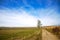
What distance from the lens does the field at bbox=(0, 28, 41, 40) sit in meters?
2.04

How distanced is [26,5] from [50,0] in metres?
0.47

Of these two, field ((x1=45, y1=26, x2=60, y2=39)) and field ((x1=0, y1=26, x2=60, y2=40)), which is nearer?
field ((x1=0, y1=26, x2=60, y2=40))

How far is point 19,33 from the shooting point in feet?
6.84

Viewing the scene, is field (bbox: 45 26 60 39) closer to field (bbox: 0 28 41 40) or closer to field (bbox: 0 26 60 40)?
Result: field (bbox: 0 26 60 40)

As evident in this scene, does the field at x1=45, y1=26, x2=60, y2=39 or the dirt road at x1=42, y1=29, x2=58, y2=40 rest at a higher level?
the field at x1=45, y1=26, x2=60, y2=39

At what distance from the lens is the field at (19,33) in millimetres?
2043

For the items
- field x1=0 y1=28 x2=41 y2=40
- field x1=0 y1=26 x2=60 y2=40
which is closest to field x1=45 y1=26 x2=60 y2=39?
field x1=0 y1=26 x2=60 y2=40

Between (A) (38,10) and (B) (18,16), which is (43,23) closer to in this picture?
(A) (38,10)

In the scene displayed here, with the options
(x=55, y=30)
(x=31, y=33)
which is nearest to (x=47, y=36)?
(x=55, y=30)

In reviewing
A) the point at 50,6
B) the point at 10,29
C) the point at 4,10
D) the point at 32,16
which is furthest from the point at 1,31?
the point at 50,6

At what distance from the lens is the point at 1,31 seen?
6.74 feet

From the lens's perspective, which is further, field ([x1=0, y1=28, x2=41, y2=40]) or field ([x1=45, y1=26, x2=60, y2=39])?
field ([x1=45, y1=26, x2=60, y2=39])

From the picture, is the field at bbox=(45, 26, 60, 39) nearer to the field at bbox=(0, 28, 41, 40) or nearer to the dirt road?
the dirt road

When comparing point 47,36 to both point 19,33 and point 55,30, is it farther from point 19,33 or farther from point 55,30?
point 19,33
